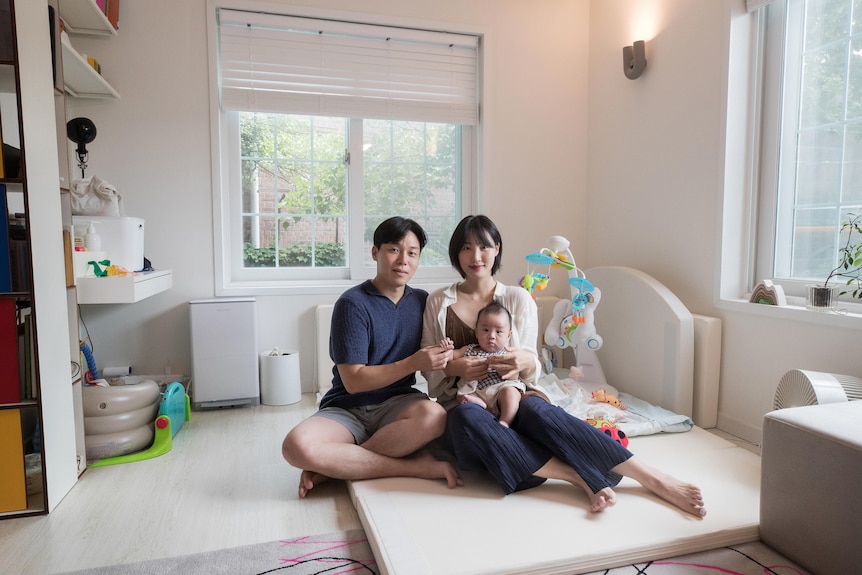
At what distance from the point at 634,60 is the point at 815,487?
2.34 meters

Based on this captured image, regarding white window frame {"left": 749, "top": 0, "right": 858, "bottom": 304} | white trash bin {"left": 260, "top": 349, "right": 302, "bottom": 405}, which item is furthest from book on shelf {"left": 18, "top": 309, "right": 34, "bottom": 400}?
white window frame {"left": 749, "top": 0, "right": 858, "bottom": 304}

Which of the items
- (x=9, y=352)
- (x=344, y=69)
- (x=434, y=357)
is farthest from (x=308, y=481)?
(x=344, y=69)

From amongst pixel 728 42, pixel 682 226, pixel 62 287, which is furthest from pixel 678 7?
pixel 62 287

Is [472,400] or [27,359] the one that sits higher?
[27,359]

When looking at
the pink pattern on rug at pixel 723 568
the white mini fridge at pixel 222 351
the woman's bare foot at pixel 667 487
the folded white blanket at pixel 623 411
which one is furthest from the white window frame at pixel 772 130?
the white mini fridge at pixel 222 351

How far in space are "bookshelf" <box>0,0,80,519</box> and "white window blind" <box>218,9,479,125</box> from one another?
127 centimetres

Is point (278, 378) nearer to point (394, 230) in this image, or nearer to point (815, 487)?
point (394, 230)

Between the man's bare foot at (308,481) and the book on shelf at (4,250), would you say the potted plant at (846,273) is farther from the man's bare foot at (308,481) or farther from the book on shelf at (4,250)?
the book on shelf at (4,250)

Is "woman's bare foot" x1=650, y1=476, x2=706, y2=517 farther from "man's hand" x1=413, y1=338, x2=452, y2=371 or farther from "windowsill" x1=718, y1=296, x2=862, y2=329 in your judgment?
"windowsill" x1=718, y1=296, x2=862, y2=329

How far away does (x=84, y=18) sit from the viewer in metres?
2.62

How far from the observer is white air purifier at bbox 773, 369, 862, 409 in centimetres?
180

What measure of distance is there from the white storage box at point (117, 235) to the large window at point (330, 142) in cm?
57

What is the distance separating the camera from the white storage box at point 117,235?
2340 mm

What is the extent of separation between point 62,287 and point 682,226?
2.60 metres
